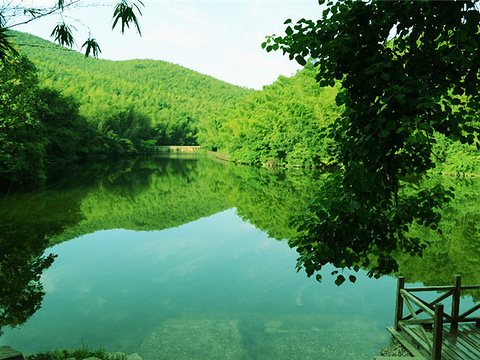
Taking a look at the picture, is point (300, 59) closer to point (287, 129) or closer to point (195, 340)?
point (195, 340)

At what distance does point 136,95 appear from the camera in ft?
472

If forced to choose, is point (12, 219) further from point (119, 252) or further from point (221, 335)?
point (221, 335)

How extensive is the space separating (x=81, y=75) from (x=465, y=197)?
445 feet

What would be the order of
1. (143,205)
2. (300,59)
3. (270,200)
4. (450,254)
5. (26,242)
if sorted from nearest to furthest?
1. (300,59)
2. (450,254)
3. (26,242)
4. (143,205)
5. (270,200)

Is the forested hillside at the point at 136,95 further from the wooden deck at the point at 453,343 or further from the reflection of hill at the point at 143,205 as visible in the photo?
the wooden deck at the point at 453,343

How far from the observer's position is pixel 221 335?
769 centimetres

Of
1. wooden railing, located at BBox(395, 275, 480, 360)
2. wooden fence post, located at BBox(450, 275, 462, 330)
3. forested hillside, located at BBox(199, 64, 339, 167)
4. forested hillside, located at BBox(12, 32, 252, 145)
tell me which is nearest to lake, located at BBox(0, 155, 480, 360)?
wooden railing, located at BBox(395, 275, 480, 360)

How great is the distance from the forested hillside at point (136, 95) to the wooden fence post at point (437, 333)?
4991 centimetres

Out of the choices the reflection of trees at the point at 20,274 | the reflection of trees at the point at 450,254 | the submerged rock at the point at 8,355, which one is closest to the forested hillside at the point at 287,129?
the reflection of trees at the point at 450,254

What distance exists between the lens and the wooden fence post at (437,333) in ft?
17.0

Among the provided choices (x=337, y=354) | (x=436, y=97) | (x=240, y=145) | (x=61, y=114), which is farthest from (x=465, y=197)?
(x=240, y=145)

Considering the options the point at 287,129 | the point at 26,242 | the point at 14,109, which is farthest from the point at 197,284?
the point at 287,129

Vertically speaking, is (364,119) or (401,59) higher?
(401,59)

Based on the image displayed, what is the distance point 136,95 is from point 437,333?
488 ft
